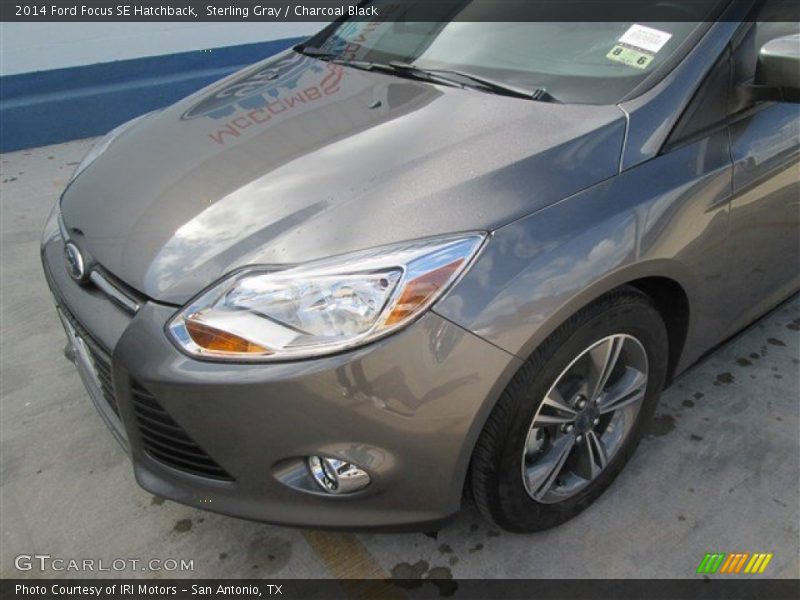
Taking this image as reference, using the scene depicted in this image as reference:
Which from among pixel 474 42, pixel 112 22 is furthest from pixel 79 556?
pixel 112 22

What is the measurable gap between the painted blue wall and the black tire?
193 inches

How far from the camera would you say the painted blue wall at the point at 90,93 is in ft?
16.6

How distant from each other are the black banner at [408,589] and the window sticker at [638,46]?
4.71 ft

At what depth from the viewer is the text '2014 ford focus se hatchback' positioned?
1413 mm

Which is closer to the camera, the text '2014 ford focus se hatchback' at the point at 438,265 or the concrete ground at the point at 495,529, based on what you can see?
the text '2014 ford focus se hatchback' at the point at 438,265

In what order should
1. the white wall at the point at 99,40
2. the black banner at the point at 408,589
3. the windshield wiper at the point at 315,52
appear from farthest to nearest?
1. the white wall at the point at 99,40
2. the windshield wiper at the point at 315,52
3. the black banner at the point at 408,589

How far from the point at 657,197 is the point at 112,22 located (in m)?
4.95

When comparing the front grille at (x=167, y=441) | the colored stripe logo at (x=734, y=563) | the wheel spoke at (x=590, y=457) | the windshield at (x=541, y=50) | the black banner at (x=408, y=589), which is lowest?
the black banner at (x=408, y=589)

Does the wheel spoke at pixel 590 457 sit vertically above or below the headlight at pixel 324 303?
below

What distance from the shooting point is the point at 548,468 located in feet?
5.88

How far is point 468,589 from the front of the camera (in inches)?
70.3

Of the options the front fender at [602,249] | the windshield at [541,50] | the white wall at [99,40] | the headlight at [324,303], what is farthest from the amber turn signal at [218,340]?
the white wall at [99,40]

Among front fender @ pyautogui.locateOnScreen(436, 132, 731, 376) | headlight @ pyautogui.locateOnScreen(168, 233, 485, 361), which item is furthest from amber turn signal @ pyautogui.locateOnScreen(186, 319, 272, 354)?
front fender @ pyautogui.locateOnScreen(436, 132, 731, 376)

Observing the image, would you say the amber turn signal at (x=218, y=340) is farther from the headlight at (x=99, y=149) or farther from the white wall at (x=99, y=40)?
the white wall at (x=99, y=40)
